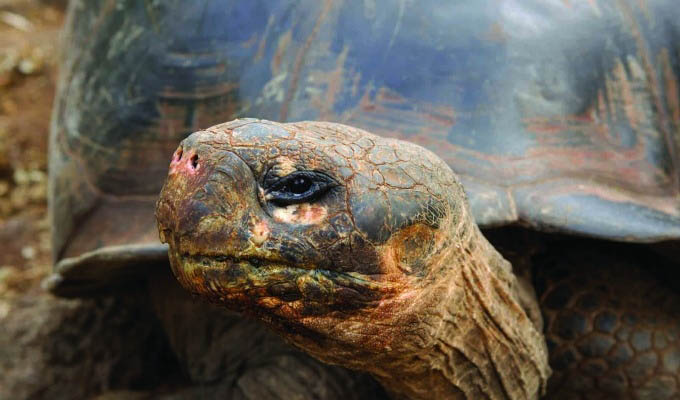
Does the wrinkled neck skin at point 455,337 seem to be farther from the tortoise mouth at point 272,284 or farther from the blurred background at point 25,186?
the blurred background at point 25,186

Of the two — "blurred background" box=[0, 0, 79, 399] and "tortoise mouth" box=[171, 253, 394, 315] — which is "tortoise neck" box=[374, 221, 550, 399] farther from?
"blurred background" box=[0, 0, 79, 399]

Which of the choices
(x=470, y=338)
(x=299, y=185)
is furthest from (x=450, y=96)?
(x=299, y=185)

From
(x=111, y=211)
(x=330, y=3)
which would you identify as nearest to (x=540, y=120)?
(x=330, y=3)

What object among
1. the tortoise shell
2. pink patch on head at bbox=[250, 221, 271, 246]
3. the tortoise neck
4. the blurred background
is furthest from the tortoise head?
the blurred background

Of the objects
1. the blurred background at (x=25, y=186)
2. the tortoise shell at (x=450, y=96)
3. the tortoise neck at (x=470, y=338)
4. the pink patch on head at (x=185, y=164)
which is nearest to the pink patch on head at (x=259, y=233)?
the pink patch on head at (x=185, y=164)

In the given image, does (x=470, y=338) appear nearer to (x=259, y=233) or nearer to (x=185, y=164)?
(x=259, y=233)

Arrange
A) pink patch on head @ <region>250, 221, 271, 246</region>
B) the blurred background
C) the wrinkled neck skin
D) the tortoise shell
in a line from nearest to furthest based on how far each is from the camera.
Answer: pink patch on head @ <region>250, 221, 271, 246</region> → the wrinkled neck skin → the tortoise shell → the blurred background

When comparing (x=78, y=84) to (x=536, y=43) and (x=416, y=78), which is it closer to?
(x=416, y=78)
